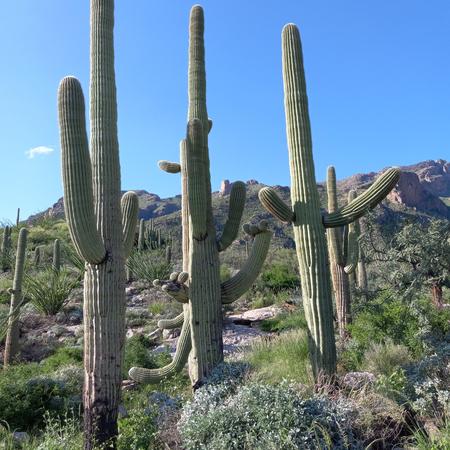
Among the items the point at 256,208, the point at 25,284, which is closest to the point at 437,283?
the point at 25,284

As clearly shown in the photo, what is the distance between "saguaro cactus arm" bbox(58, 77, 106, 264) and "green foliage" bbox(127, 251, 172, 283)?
38.2 feet

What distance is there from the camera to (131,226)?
6.85 metres

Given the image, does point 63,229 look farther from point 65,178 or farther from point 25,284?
point 65,178

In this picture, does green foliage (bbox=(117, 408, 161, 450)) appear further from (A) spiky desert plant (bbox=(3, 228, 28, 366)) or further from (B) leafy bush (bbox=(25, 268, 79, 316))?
(B) leafy bush (bbox=(25, 268, 79, 316))

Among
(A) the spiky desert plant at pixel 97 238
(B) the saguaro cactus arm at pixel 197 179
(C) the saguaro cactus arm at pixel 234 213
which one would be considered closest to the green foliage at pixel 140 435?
→ (A) the spiky desert plant at pixel 97 238

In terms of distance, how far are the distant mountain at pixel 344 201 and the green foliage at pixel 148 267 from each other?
762 cm

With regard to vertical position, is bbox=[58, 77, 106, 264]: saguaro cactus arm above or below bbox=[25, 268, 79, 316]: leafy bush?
above

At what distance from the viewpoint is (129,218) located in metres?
6.90

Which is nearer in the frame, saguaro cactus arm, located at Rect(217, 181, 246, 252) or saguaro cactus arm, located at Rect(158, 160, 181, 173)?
saguaro cactus arm, located at Rect(217, 181, 246, 252)

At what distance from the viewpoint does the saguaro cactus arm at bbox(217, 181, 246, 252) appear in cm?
689

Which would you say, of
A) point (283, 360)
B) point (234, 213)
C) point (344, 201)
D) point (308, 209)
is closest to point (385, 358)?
point (283, 360)

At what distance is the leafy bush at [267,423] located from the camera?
423cm

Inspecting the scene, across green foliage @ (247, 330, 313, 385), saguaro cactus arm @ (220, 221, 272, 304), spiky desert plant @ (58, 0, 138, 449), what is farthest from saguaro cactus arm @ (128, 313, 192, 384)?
spiky desert plant @ (58, 0, 138, 449)

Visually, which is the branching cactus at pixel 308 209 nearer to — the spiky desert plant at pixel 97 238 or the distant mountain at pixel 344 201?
the spiky desert plant at pixel 97 238
